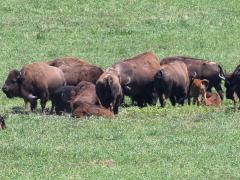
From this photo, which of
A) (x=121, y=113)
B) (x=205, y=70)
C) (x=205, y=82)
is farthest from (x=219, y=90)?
(x=121, y=113)

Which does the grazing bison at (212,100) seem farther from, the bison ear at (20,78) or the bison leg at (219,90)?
the bison ear at (20,78)

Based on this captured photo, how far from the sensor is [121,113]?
885 inches

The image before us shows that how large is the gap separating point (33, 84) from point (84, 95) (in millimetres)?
1858

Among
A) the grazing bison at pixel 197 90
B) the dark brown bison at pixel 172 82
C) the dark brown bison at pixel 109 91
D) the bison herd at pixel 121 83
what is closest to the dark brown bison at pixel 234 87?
the bison herd at pixel 121 83

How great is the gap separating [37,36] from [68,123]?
1370 centimetres

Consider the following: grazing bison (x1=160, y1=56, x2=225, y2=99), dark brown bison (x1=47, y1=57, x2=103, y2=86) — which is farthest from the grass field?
grazing bison (x1=160, y1=56, x2=225, y2=99)

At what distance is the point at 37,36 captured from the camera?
110 feet

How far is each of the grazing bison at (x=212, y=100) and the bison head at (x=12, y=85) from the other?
4.30 m

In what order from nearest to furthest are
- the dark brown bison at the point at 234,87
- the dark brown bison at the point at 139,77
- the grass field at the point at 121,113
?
the grass field at the point at 121,113
the dark brown bison at the point at 234,87
the dark brown bison at the point at 139,77

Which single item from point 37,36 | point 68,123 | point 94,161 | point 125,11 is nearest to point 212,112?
point 68,123

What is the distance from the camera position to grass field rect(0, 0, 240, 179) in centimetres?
1664

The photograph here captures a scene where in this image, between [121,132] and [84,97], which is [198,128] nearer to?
[121,132]

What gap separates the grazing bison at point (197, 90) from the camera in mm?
24844

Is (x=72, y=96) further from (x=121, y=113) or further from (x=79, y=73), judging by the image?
(x=79, y=73)
